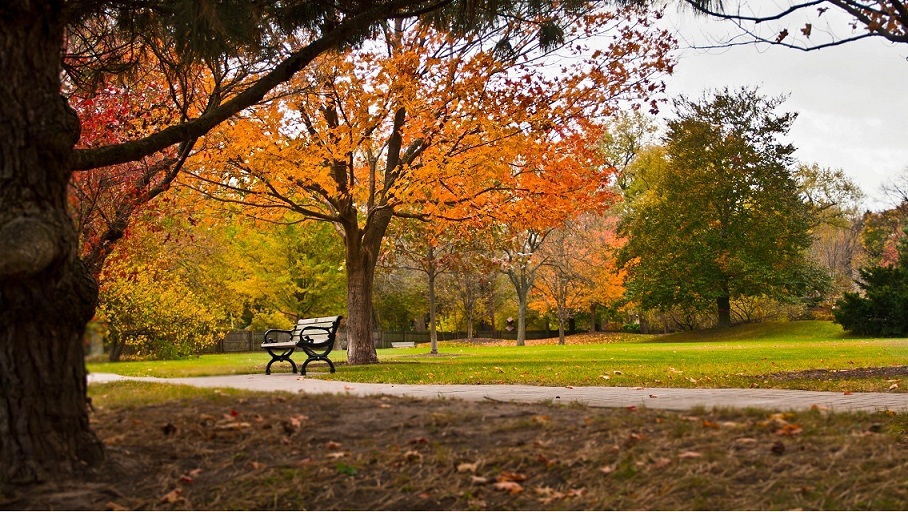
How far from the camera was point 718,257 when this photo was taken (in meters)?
37.8

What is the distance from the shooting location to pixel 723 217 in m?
38.5

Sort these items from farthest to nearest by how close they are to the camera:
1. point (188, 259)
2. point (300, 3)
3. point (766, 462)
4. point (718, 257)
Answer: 1. point (718, 257)
2. point (188, 259)
3. point (300, 3)
4. point (766, 462)

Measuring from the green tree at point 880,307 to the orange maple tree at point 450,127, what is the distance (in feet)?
62.1

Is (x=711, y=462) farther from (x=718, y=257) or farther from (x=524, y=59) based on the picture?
(x=718, y=257)

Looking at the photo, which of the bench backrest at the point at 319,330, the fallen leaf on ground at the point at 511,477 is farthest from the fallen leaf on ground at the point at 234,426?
the bench backrest at the point at 319,330

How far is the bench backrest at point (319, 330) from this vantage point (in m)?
13.1

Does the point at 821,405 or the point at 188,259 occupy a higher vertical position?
the point at 188,259

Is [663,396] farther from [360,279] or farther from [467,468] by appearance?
[360,279]

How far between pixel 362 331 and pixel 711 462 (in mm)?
12955

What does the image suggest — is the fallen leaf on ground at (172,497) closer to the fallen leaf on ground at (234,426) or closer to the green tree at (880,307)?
the fallen leaf on ground at (234,426)

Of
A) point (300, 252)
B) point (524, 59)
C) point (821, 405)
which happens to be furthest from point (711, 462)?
point (300, 252)

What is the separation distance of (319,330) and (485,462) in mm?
9374

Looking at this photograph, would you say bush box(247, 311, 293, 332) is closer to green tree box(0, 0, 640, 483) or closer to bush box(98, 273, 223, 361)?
bush box(98, 273, 223, 361)

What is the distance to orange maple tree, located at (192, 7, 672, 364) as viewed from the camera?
14047mm
